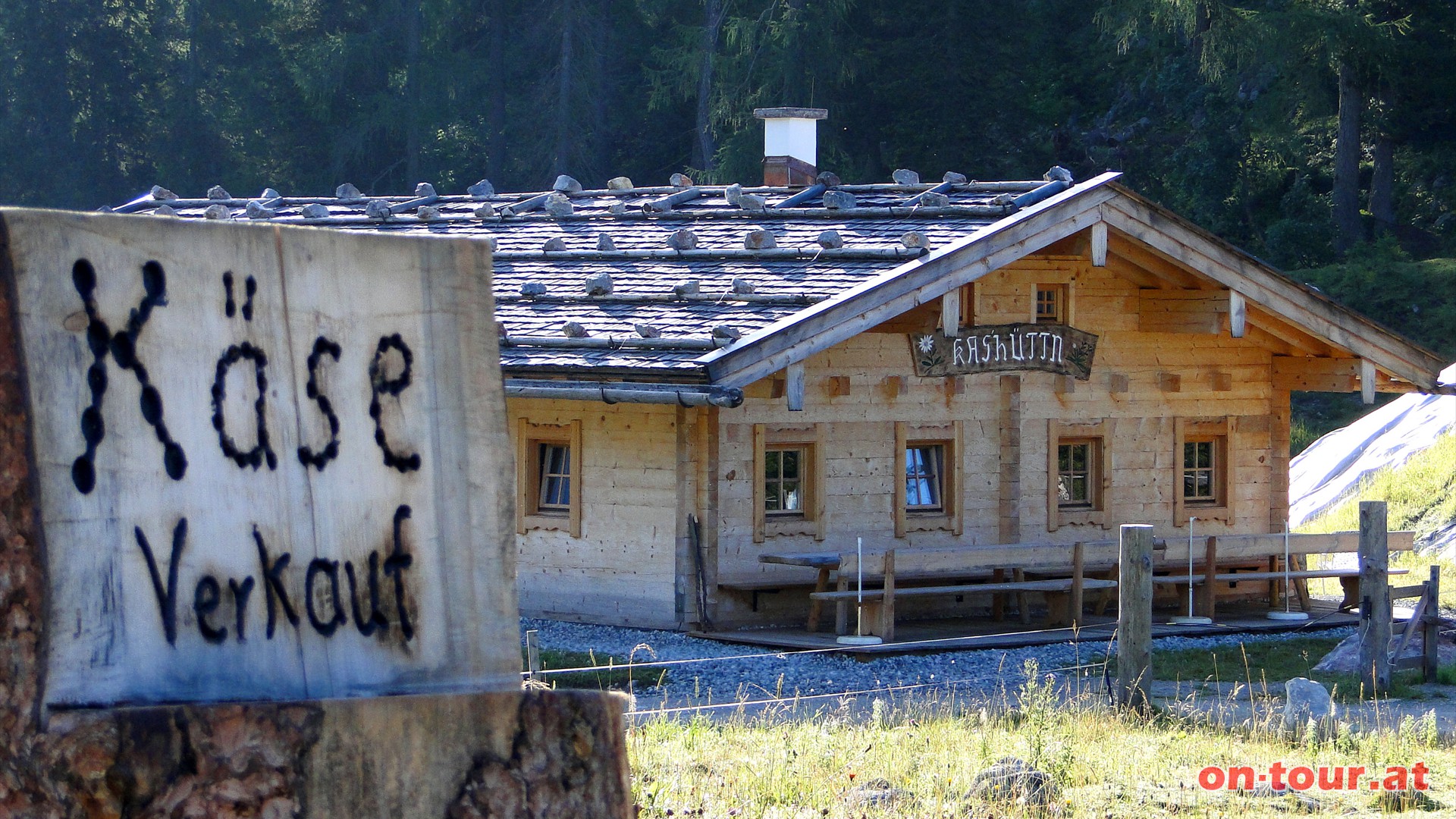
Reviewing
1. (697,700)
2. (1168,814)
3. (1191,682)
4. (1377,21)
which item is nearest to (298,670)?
(1168,814)

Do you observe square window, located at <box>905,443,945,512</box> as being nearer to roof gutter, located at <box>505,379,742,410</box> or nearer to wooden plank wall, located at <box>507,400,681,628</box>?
wooden plank wall, located at <box>507,400,681,628</box>

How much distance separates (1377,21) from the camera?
3206 centimetres

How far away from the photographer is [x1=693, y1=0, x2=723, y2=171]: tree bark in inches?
1558

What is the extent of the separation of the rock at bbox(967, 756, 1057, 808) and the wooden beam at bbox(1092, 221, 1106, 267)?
839cm

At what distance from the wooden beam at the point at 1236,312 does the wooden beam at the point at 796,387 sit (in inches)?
197

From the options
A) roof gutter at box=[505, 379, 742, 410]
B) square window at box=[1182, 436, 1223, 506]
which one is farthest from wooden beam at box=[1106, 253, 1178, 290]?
roof gutter at box=[505, 379, 742, 410]

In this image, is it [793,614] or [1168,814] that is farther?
[793,614]

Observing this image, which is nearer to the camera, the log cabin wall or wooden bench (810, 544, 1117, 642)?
wooden bench (810, 544, 1117, 642)

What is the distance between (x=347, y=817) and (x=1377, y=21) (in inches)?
1320

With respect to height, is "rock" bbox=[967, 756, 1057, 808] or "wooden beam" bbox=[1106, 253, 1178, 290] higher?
"wooden beam" bbox=[1106, 253, 1178, 290]

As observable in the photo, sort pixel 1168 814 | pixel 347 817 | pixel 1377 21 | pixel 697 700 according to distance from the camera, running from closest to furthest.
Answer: pixel 347 817 < pixel 1168 814 < pixel 697 700 < pixel 1377 21

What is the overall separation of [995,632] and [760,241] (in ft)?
14.1

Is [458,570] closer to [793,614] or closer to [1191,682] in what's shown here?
[1191,682]

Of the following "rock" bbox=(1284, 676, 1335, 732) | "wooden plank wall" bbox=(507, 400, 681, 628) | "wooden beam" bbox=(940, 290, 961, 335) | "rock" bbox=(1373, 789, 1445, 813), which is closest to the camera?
"rock" bbox=(1373, 789, 1445, 813)
